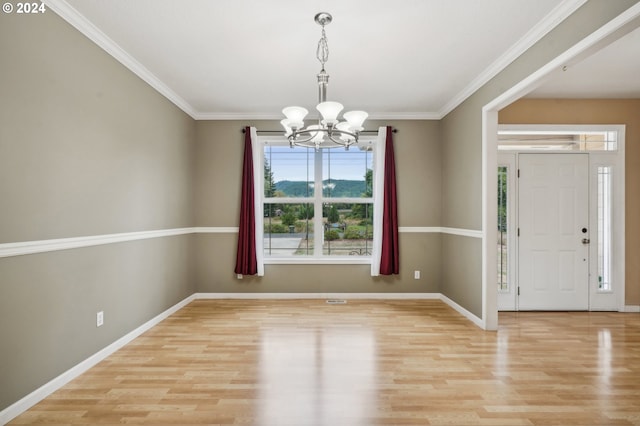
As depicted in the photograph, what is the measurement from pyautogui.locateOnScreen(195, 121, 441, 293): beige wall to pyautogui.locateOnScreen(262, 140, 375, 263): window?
12.4 inches

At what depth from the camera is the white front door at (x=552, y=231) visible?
13.9 feet

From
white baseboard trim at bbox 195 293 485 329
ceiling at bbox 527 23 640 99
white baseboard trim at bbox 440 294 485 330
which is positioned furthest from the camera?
white baseboard trim at bbox 195 293 485 329

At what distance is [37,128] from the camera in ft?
7.07

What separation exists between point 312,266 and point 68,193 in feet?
10.5

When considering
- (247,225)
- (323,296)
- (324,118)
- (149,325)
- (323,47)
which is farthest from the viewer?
(323,296)

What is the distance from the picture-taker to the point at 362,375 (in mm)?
2504

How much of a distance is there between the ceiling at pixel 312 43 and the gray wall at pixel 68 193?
33cm

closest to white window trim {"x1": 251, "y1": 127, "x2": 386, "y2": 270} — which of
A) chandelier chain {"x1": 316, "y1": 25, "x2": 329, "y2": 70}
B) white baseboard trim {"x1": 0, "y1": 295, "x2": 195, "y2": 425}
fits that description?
white baseboard trim {"x1": 0, "y1": 295, "x2": 195, "y2": 425}

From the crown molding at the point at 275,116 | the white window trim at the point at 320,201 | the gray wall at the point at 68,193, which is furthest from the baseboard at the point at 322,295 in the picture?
the crown molding at the point at 275,116

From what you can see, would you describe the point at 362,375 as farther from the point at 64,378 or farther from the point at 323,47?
the point at 323,47

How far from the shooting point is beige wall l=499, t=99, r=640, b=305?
4219mm

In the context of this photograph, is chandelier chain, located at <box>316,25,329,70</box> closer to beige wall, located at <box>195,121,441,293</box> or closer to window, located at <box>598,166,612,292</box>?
beige wall, located at <box>195,121,441,293</box>

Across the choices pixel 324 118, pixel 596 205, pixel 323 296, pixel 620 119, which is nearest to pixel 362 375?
pixel 324 118

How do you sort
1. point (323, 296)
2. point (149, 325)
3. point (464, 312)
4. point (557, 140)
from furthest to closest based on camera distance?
point (323, 296) < point (557, 140) < point (464, 312) < point (149, 325)
